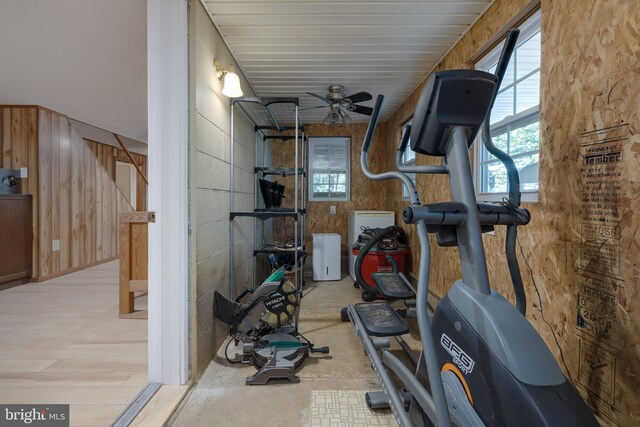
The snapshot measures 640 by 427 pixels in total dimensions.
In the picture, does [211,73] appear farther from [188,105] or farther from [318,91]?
[318,91]

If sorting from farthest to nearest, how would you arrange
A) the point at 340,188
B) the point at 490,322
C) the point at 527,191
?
the point at 340,188 < the point at 527,191 < the point at 490,322

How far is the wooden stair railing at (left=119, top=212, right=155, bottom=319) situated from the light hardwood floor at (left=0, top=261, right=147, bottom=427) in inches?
5.6

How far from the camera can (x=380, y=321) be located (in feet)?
5.88

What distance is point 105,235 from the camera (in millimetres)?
4793

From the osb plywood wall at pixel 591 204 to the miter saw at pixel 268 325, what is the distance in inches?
55.4

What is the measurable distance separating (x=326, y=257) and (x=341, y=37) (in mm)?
2665

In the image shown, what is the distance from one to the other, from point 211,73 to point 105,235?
417cm

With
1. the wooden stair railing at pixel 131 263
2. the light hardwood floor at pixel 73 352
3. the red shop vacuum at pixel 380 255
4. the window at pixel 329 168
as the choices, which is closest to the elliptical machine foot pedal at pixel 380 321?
the red shop vacuum at pixel 380 255

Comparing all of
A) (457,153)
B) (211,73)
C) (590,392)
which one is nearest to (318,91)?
(211,73)

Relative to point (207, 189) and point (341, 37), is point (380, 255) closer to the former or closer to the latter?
point (207, 189)

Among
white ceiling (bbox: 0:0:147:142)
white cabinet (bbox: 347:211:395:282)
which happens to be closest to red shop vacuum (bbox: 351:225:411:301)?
white cabinet (bbox: 347:211:395:282)

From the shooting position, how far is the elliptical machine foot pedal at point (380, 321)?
1.65 m

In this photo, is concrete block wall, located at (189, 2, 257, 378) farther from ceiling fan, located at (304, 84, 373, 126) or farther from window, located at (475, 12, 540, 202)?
window, located at (475, 12, 540, 202)

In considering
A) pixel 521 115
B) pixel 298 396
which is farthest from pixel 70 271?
pixel 521 115
